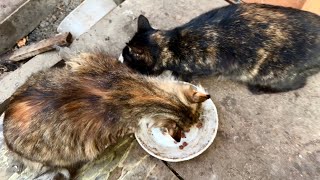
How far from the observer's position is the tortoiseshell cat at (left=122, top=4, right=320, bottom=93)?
331cm

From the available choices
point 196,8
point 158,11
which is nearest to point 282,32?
point 196,8

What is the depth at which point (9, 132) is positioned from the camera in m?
3.06

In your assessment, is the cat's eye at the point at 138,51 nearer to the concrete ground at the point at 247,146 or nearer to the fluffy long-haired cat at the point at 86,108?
Result: the fluffy long-haired cat at the point at 86,108

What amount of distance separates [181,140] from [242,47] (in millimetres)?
916

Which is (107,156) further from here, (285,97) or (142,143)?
(285,97)

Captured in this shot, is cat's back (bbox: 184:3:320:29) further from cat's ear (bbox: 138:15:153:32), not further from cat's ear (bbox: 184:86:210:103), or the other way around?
cat's ear (bbox: 184:86:210:103)

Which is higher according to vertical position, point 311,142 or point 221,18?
point 221,18

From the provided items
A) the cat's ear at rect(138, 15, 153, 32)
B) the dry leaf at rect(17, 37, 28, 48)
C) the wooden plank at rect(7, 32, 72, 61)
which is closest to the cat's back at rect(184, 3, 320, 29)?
the cat's ear at rect(138, 15, 153, 32)

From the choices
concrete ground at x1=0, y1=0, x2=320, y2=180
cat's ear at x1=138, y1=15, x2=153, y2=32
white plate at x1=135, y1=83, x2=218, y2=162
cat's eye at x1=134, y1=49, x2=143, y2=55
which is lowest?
concrete ground at x1=0, y1=0, x2=320, y2=180

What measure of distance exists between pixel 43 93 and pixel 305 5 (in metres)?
2.58

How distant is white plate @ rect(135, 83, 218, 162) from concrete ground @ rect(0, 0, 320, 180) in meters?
0.15

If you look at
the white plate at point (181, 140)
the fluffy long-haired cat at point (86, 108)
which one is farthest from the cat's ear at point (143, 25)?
the white plate at point (181, 140)

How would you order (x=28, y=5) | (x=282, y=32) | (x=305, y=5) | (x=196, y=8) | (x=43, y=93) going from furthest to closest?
(x=28, y=5) < (x=196, y=8) < (x=305, y=5) < (x=282, y=32) < (x=43, y=93)

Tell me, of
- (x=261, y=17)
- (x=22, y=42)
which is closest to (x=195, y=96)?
(x=261, y=17)
